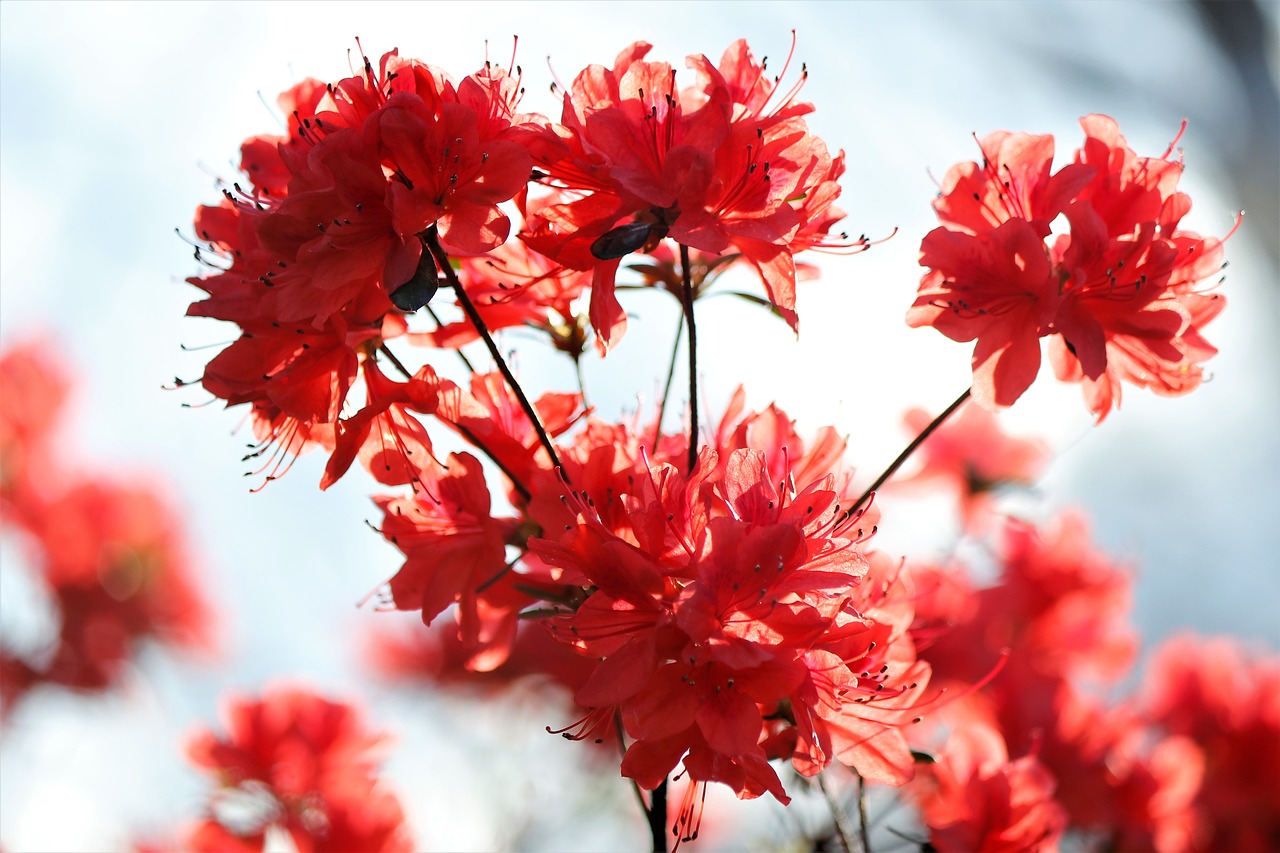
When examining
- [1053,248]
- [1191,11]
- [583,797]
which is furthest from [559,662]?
[1191,11]

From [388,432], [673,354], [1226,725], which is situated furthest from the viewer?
[1226,725]

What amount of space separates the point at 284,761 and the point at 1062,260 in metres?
1.61

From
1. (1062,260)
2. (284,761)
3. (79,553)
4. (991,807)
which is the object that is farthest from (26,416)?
(1062,260)

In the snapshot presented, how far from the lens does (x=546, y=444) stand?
1246 mm

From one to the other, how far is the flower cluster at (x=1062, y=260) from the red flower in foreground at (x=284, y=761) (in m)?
1.29

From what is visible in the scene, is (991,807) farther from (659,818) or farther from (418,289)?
(418,289)

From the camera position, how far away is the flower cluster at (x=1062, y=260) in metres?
1.27

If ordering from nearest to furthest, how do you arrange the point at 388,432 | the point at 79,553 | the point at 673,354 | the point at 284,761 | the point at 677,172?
the point at 677,172 < the point at 388,432 < the point at 673,354 < the point at 284,761 < the point at 79,553

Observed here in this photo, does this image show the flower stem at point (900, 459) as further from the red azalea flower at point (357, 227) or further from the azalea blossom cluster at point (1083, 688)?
the azalea blossom cluster at point (1083, 688)

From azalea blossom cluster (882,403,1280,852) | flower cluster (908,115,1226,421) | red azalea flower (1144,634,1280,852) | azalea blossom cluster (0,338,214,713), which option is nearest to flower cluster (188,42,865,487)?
flower cluster (908,115,1226,421)

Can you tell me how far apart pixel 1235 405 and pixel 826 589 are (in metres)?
7.57

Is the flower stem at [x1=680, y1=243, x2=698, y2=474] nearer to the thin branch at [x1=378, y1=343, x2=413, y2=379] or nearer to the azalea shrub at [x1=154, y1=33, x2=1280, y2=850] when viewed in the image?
the azalea shrub at [x1=154, y1=33, x2=1280, y2=850]

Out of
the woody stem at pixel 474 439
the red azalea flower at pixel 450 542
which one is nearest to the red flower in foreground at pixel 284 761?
the red azalea flower at pixel 450 542

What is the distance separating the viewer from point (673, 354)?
1455 mm
